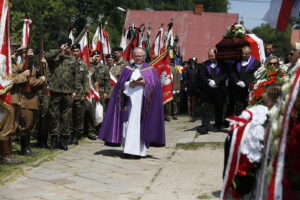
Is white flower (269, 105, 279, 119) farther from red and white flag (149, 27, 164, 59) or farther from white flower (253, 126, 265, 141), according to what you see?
red and white flag (149, 27, 164, 59)

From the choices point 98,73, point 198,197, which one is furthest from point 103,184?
point 98,73

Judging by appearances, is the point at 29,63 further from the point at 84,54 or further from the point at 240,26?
the point at 240,26

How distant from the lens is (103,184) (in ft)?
26.5

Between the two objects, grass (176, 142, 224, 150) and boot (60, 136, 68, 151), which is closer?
boot (60, 136, 68, 151)

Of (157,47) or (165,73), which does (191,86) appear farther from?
(165,73)

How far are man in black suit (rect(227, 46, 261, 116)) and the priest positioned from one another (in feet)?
10.8

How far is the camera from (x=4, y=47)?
850 centimetres

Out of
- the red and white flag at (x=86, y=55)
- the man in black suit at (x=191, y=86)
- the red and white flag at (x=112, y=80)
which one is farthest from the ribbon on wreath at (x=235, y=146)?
the man in black suit at (x=191, y=86)

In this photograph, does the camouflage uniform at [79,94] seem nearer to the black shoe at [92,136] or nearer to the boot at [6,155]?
the black shoe at [92,136]

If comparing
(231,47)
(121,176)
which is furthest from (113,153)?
(231,47)

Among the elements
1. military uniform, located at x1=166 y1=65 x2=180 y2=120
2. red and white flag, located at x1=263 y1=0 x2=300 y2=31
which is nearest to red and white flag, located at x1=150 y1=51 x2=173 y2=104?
military uniform, located at x1=166 y1=65 x2=180 y2=120

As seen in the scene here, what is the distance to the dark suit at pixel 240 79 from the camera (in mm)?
13234

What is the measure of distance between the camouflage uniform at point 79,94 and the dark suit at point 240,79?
11.4ft

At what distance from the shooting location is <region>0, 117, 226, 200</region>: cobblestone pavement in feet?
24.6
